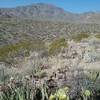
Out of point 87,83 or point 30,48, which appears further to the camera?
point 30,48

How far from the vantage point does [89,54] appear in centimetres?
1370

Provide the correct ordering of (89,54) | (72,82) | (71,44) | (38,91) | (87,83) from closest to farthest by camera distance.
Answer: (38,91) → (87,83) → (72,82) → (89,54) → (71,44)

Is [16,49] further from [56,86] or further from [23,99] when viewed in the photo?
[23,99]

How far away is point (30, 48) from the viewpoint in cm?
2062

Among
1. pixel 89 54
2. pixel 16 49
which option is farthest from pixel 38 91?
pixel 16 49

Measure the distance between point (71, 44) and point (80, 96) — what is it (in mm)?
12297

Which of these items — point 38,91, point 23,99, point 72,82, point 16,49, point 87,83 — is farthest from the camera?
point 16,49

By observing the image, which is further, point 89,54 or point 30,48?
point 30,48

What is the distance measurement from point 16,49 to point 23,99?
48.2 ft

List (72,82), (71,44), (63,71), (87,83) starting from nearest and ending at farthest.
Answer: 1. (87,83)
2. (72,82)
3. (63,71)
4. (71,44)

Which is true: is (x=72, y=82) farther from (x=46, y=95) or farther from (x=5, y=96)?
(x=5, y=96)

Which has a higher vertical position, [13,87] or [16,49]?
[13,87]

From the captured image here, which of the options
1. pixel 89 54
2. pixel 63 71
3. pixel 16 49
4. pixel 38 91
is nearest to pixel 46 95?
pixel 38 91

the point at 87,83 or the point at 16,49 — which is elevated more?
the point at 87,83
